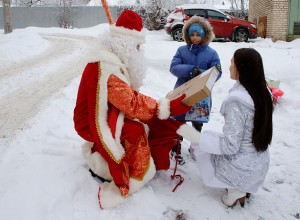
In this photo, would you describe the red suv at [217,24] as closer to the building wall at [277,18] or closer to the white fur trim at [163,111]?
the building wall at [277,18]

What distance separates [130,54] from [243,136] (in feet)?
3.87

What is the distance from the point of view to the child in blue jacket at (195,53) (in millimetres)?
3437

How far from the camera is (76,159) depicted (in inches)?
128

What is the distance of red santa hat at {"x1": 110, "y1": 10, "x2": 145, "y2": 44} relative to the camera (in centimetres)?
266

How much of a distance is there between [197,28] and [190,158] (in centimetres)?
148

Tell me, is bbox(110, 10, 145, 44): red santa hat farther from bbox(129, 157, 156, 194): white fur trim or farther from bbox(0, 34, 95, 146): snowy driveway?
bbox(0, 34, 95, 146): snowy driveway

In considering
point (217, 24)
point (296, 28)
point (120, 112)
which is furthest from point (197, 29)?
point (296, 28)

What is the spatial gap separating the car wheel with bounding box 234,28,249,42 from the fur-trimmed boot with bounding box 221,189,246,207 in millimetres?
11760

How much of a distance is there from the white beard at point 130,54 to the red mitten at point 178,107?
0.40 m

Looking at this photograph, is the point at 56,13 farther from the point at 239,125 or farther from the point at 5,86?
the point at 239,125

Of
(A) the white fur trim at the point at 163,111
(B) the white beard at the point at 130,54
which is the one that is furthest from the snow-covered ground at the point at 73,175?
(A) the white fur trim at the point at 163,111

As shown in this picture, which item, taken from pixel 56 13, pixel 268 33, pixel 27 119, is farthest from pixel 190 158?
pixel 56 13

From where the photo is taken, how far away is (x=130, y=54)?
8.82 feet

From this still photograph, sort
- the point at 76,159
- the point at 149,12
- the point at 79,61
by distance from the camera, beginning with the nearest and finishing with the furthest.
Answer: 1. the point at 76,159
2. the point at 79,61
3. the point at 149,12
